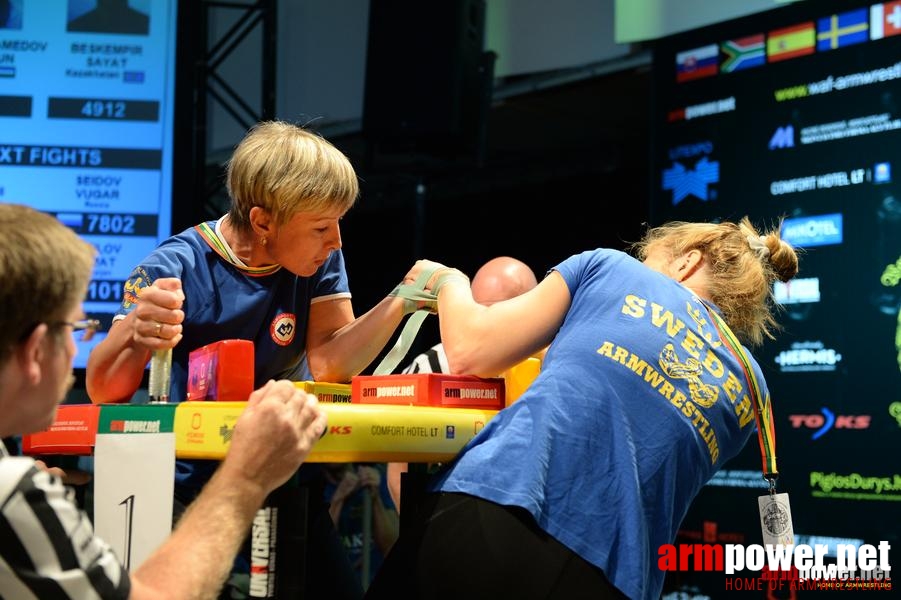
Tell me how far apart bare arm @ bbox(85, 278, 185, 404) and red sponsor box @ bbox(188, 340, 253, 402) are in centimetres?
11

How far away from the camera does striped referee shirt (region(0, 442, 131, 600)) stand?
1.00 m

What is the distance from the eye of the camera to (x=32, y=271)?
1.04 meters

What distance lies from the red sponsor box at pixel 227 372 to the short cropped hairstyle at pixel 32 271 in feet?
1.59

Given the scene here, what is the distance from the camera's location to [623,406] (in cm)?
164

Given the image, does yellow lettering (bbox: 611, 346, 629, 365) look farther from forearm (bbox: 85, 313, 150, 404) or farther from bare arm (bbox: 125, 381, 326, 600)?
forearm (bbox: 85, 313, 150, 404)

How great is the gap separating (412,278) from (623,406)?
60 centimetres

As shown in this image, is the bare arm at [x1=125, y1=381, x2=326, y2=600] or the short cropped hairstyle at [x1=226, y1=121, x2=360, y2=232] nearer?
the bare arm at [x1=125, y1=381, x2=326, y2=600]

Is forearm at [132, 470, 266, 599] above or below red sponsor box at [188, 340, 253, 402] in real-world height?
below

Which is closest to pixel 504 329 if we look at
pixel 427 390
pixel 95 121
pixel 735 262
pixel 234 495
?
pixel 427 390

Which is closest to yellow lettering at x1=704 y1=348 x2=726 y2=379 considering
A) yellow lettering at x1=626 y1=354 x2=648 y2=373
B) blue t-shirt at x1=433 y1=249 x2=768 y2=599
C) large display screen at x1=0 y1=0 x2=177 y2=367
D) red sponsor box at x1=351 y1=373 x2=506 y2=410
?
blue t-shirt at x1=433 y1=249 x2=768 y2=599

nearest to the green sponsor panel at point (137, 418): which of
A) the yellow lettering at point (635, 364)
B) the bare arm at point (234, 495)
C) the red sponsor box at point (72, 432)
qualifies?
the red sponsor box at point (72, 432)

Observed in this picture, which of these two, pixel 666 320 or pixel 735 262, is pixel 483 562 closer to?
pixel 666 320

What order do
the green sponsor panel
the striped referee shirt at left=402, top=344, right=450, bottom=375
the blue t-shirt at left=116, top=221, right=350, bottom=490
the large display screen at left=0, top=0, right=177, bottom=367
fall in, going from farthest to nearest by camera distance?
the large display screen at left=0, top=0, right=177, bottom=367 → the striped referee shirt at left=402, top=344, right=450, bottom=375 → the blue t-shirt at left=116, top=221, right=350, bottom=490 → the green sponsor panel

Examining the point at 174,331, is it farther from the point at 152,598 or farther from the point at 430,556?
the point at 152,598
